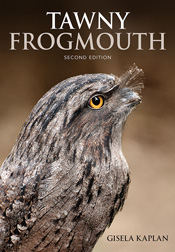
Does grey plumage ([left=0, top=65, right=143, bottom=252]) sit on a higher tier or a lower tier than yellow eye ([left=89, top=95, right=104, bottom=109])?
lower

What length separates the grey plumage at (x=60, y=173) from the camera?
7.95ft

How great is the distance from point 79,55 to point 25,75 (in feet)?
2.89

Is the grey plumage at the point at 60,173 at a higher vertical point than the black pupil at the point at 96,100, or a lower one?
lower

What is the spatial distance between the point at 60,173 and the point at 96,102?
444 mm

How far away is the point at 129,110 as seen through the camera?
105 inches

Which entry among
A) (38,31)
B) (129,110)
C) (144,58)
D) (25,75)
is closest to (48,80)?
(25,75)

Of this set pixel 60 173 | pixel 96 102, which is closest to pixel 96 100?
pixel 96 102

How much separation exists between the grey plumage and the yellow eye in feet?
0.07

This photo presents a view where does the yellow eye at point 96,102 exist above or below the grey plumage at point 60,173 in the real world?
above

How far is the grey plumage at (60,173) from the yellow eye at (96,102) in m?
0.02

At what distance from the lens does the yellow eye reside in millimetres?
2497

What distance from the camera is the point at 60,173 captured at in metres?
2.43

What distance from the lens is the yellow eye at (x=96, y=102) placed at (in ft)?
8.19

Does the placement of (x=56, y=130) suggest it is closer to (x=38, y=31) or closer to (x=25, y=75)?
(x=38, y=31)
